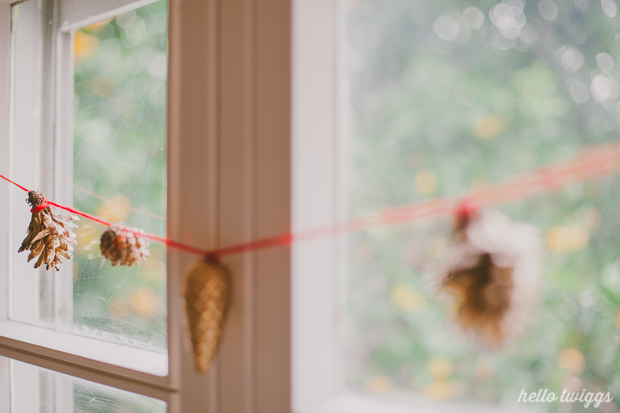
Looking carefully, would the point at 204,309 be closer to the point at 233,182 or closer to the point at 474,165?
the point at 233,182

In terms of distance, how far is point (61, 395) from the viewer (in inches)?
35.9

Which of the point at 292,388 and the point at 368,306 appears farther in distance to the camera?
the point at 368,306

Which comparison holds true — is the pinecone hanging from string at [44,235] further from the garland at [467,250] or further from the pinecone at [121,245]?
the pinecone at [121,245]

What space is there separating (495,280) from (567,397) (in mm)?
319

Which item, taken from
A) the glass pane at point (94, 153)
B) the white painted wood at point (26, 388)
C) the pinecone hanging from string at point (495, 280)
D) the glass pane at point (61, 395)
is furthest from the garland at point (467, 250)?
the white painted wood at point (26, 388)

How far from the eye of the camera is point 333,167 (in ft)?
2.06

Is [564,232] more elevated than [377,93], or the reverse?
[377,93]

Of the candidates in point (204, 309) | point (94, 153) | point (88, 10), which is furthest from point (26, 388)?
point (88, 10)

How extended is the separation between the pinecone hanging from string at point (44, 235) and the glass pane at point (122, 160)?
0.42ft

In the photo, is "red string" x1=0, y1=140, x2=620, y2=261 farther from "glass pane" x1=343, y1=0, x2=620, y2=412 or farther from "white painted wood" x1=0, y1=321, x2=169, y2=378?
"white painted wood" x1=0, y1=321, x2=169, y2=378

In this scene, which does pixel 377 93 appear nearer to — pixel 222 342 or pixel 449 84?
pixel 449 84

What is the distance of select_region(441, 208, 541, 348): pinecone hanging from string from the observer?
1.20 ft

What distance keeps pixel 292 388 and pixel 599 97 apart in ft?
1.82

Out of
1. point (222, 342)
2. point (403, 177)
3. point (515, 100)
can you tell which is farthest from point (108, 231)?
point (515, 100)
